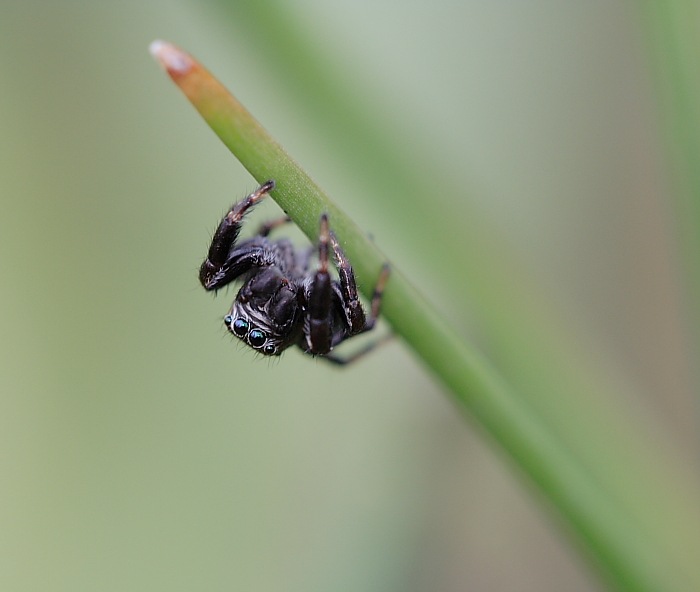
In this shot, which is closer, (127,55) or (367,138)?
(367,138)

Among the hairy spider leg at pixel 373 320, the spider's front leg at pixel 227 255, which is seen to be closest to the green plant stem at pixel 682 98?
the hairy spider leg at pixel 373 320

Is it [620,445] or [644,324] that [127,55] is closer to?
[620,445]

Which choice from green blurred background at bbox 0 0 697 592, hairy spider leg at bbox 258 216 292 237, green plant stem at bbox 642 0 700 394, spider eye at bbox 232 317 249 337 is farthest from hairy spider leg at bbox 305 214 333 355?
green plant stem at bbox 642 0 700 394

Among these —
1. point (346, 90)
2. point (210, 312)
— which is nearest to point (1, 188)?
point (210, 312)

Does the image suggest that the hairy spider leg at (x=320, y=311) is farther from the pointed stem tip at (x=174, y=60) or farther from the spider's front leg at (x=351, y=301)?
the pointed stem tip at (x=174, y=60)

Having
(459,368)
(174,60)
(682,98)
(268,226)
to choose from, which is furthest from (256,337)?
(682,98)

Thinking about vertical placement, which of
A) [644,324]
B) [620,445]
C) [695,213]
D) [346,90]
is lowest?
[644,324]
